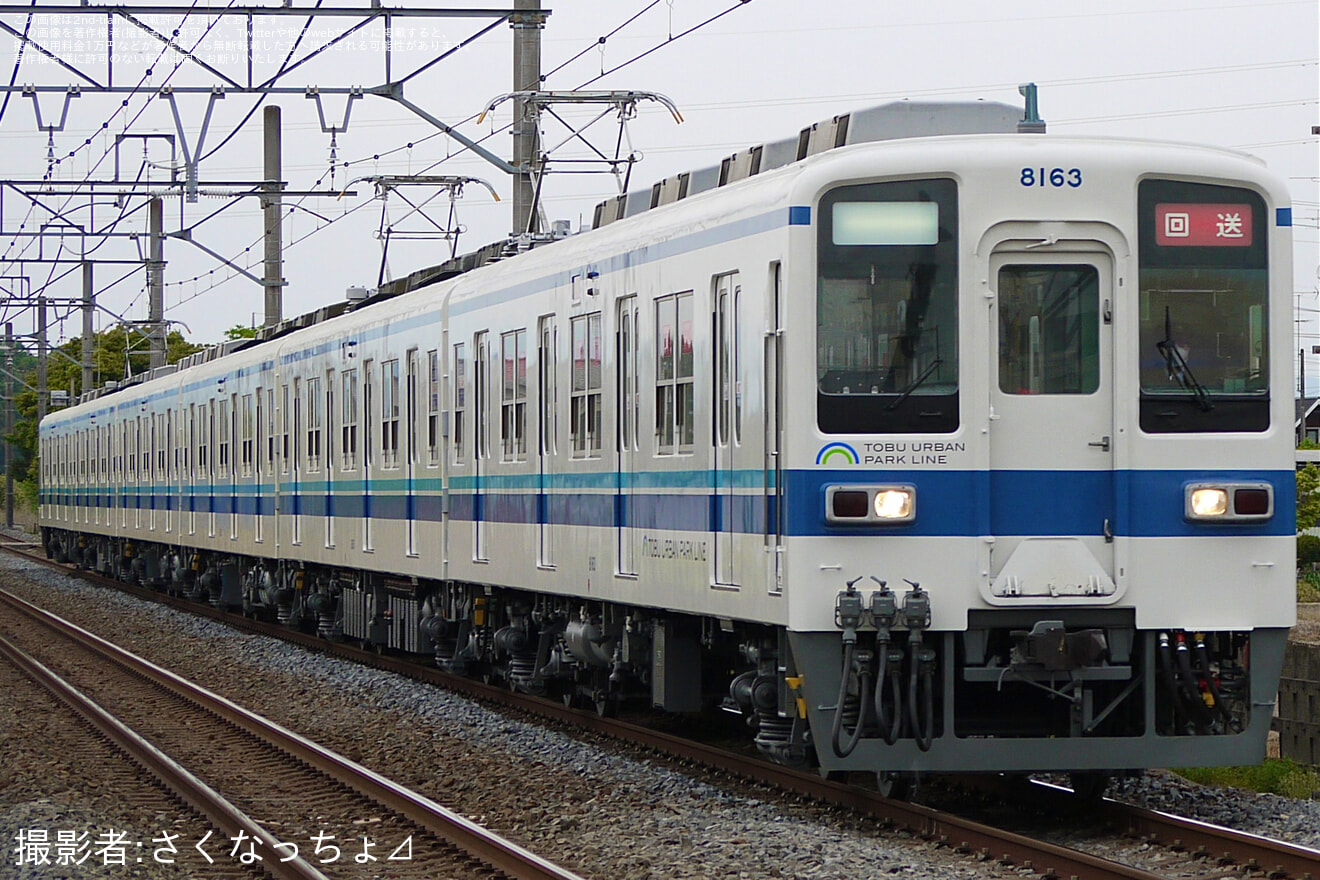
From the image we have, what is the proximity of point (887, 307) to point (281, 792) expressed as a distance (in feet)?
14.8

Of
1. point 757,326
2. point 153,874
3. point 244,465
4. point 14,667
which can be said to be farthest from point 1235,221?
point 244,465

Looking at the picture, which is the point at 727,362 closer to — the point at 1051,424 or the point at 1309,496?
the point at 1051,424

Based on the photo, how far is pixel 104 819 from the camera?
34.1ft

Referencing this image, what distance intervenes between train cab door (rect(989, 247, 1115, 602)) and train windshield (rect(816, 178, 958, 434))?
9.0 inches

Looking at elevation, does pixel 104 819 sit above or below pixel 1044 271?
below

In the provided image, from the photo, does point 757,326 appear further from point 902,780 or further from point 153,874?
point 153,874

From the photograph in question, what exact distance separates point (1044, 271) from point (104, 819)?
5.18 metres

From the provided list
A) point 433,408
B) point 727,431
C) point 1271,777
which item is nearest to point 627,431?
point 727,431

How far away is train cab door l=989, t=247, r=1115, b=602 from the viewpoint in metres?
9.23

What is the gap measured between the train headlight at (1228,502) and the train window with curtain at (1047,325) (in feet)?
2.14

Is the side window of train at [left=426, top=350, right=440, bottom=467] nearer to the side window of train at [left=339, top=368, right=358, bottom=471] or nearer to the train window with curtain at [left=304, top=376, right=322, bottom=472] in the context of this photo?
the side window of train at [left=339, top=368, right=358, bottom=471]

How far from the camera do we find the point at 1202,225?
369 inches

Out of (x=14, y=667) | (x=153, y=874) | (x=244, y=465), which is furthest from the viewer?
(x=244, y=465)

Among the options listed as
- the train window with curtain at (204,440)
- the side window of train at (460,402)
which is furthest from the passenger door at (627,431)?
the train window with curtain at (204,440)
